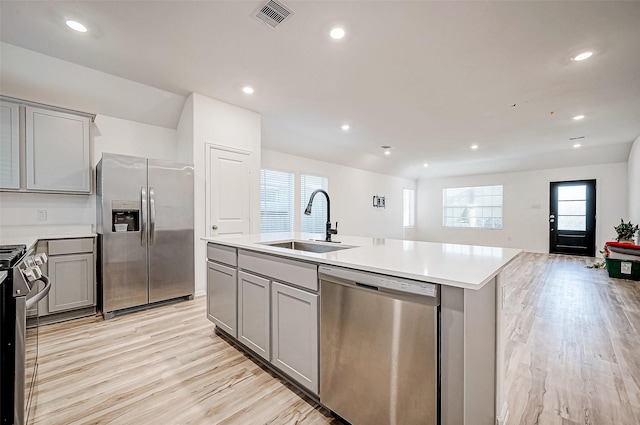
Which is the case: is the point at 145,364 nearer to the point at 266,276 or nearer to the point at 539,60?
the point at 266,276

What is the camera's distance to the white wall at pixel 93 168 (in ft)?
9.97

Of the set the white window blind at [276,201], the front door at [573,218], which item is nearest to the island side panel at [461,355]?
the white window blind at [276,201]

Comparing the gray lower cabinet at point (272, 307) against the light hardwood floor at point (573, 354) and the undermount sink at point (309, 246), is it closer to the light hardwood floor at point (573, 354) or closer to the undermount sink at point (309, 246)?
the undermount sink at point (309, 246)

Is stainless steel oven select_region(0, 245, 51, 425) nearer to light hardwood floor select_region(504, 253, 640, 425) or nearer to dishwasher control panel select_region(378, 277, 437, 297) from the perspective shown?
dishwasher control panel select_region(378, 277, 437, 297)

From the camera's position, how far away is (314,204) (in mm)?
6496

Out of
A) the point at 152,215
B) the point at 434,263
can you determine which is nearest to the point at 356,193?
the point at 152,215

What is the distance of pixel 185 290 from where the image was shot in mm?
3479

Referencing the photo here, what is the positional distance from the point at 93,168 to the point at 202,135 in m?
1.41

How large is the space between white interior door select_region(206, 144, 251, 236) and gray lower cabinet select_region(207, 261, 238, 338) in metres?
1.35

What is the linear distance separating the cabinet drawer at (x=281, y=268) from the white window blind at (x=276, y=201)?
3377 mm

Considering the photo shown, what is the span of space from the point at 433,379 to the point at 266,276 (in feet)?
3.97

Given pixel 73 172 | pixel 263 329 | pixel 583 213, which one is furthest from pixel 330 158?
pixel 583 213

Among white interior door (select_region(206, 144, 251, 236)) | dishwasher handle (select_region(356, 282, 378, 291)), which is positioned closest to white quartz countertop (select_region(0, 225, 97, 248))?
white interior door (select_region(206, 144, 251, 236))

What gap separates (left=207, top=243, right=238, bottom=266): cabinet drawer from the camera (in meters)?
2.29
